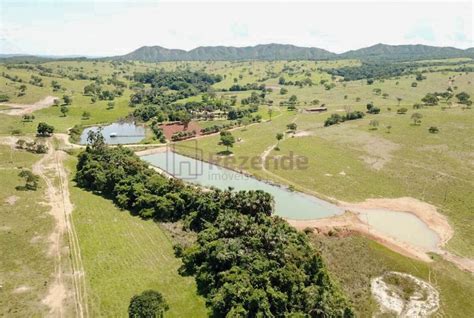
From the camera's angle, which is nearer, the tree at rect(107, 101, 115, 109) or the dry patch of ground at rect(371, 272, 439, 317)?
the dry patch of ground at rect(371, 272, 439, 317)

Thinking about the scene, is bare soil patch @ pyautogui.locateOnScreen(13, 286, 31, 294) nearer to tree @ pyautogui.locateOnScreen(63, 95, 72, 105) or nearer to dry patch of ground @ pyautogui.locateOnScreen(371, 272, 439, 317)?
dry patch of ground @ pyautogui.locateOnScreen(371, 272, 439, 317)

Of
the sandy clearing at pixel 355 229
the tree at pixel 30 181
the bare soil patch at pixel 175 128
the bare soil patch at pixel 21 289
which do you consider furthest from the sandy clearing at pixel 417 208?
the bare soil patch at pixel 175 128

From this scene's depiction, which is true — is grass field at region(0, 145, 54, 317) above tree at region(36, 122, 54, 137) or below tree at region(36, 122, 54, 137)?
below

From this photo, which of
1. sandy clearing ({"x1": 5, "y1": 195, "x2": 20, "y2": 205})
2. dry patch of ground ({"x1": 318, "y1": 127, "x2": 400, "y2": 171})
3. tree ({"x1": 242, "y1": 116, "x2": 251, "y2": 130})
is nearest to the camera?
sandy clearing ({"x1": 5, "y1": 195, "x2": 20, "y2": 205})

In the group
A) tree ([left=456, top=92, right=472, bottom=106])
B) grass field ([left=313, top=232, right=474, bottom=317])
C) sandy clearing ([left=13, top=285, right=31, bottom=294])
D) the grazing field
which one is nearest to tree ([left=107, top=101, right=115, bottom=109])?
the grazing field

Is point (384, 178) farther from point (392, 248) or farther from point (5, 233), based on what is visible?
point (5, 233)

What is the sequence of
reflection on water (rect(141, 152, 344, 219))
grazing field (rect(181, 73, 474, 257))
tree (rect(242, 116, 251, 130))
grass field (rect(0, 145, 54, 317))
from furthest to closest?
tree (rect(242, 116, 251, 130)), grazing field (rect(181, 73, 474, 257)), reflection on water (rect(141, 152, 344, 219)), grass field (rect(0, 145, 54, 317))

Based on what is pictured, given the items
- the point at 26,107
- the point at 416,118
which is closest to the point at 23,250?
the point at 416,118
